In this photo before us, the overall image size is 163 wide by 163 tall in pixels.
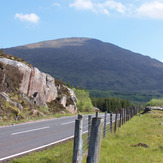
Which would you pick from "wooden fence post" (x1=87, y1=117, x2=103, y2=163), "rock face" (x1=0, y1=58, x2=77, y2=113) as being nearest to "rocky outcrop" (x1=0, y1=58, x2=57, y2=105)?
"rock face" (x1=0, y1=58, x2=77, y2=113)

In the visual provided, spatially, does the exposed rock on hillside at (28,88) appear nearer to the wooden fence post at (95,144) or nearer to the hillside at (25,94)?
the hillside at (25,94)

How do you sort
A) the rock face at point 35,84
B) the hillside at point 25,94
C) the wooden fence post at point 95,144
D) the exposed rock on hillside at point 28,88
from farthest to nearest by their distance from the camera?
the rock face at point 35,84 < the exposed rock on hillside at point 28,88 < the hillside at point 25,94 < the wooden fence post at point 95,144

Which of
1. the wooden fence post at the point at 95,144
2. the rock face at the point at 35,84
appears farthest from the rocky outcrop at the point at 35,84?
the wooden fence post at the point at 95,144

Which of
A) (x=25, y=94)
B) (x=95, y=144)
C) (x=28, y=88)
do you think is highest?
(x=28, y=88)

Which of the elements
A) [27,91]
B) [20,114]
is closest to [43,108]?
[27,91]

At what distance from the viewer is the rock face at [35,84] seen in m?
29.0

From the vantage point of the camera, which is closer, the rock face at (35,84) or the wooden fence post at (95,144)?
the wooden fence post at (95,144)

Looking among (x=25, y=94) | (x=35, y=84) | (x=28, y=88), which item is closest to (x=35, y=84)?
(x=35, y=84)

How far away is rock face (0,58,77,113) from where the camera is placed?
95.3 feet

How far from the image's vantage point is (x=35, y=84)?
105ft

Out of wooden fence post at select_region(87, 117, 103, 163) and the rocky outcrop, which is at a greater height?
the rocky outcrop

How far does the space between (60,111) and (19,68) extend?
1022 centimetres

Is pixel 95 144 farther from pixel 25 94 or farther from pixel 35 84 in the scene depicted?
pixel 35 84

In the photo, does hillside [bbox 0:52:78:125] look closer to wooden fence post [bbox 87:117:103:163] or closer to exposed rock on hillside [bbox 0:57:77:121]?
exposed rock on hillside [bbox 0:57:77:121]
